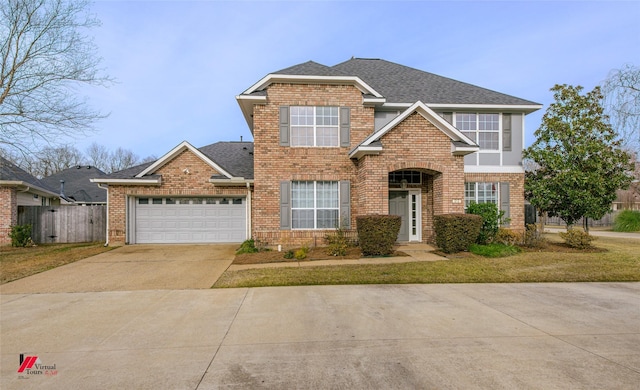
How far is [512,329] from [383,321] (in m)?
1.80

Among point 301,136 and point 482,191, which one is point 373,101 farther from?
point 482,191

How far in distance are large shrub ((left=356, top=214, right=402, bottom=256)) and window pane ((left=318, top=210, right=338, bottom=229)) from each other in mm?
2206

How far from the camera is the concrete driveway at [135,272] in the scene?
299 inches

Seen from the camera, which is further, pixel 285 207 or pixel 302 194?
pixel 302 194

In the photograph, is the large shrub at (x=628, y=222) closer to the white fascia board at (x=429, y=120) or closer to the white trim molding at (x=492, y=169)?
the white trim molding at (x=492, y=169)

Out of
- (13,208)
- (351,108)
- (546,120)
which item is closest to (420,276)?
(351,108)

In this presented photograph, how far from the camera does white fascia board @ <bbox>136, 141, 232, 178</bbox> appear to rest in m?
14.1

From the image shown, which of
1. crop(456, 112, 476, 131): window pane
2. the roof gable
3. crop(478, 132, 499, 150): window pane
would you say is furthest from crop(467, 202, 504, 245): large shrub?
crop(456, 112, 476, 131): window pane

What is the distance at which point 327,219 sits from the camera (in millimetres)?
12797

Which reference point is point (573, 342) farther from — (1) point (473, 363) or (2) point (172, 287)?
(2) point (172, 287)

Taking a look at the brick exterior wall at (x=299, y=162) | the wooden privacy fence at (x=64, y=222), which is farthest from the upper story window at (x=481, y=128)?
the wooden privacy fence at (x=64, y=222)

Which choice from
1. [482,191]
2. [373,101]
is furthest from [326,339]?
[482,191]

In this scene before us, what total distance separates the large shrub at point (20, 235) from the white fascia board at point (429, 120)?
1528 cm

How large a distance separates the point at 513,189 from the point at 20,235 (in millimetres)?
21261
